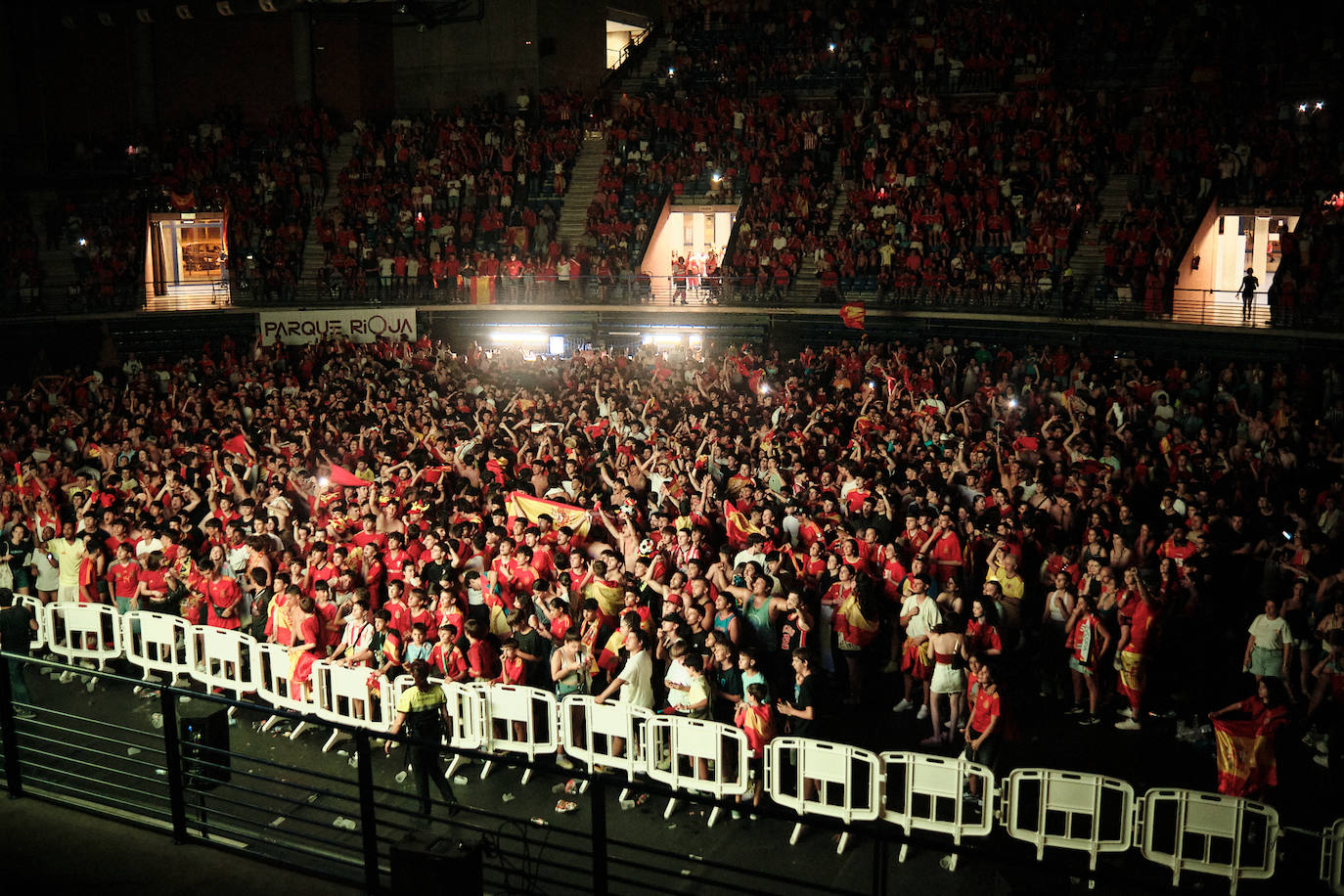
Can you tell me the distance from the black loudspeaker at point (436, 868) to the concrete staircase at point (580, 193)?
78.2 feet

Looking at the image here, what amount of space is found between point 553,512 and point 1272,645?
22.3ft

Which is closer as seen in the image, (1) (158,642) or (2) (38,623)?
(1) (158,642)

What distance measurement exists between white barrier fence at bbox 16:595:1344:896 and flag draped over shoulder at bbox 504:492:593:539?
8.65 feet

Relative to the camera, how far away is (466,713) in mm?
8531

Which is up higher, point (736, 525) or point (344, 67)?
point (344, 67)

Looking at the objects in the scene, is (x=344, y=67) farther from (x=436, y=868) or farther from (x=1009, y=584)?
(x=436, y=868)

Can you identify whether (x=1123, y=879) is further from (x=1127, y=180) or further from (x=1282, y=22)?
(x=1282, y=22)

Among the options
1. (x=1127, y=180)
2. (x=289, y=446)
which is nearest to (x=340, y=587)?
(x=289, y=446)

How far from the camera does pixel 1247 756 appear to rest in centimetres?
725

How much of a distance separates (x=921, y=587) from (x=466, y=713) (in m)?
3.82

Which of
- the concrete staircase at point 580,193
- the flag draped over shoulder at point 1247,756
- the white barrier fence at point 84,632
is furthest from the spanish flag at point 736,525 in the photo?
the concrete staircase at point 580,193

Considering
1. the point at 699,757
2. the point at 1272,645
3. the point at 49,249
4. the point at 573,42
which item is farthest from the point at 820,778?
the point at 573,42

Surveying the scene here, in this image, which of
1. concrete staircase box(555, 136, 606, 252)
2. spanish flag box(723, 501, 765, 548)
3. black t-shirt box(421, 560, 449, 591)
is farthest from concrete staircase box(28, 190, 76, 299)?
spanish flag box(723, 501, 765, 548)

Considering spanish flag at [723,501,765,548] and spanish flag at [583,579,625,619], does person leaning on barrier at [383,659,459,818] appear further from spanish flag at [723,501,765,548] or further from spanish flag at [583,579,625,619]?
spanish flag at [723,501,765,548]
